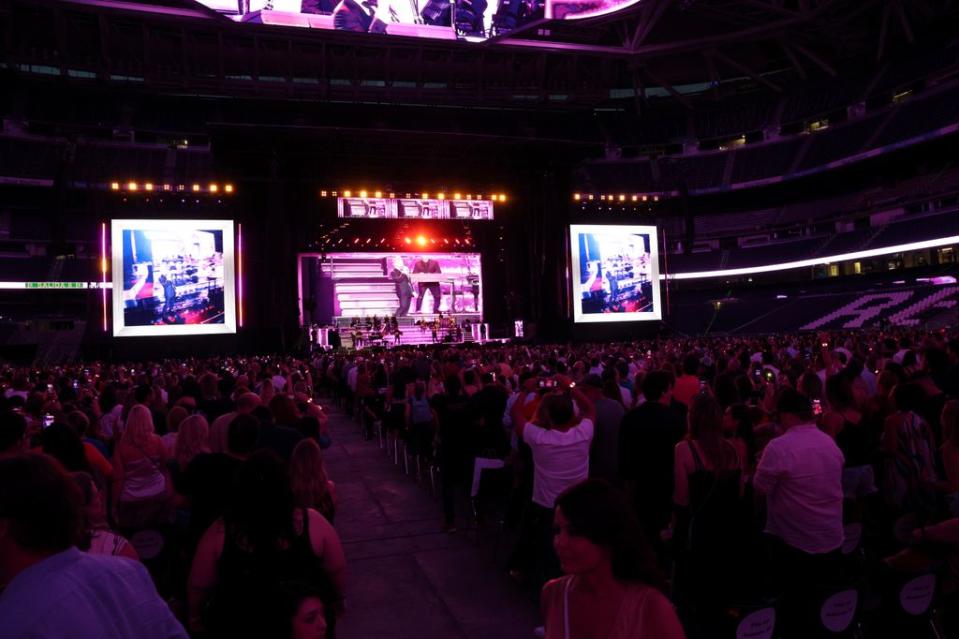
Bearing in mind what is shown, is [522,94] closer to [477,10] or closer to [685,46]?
[477,10]

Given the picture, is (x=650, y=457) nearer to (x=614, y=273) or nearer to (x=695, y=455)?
(x=695, y=455)

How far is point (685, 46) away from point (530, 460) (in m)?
38.0

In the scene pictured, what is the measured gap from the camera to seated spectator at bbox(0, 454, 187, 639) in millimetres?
1549

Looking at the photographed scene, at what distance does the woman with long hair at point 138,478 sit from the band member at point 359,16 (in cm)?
2869

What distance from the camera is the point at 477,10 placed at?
30359 mm

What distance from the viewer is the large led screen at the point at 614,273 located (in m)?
32.8

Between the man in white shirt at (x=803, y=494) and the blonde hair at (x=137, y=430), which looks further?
the blonde hair at (x=137, y=430)

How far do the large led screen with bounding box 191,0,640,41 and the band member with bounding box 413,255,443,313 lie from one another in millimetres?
11268

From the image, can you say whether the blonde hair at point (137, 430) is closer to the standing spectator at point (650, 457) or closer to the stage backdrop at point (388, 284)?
the standing spectator at point (650, 457)

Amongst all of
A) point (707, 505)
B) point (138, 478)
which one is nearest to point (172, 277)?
point (138, 478)

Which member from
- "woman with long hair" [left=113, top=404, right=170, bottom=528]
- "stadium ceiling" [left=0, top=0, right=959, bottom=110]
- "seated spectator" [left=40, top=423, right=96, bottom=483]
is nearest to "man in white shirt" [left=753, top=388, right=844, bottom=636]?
"seated spectator" [left=40, top=423, right=96, bottom=483]

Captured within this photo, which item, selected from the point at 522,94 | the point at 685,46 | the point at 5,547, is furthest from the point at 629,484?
the point at 685,46

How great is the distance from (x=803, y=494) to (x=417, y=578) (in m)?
3.63

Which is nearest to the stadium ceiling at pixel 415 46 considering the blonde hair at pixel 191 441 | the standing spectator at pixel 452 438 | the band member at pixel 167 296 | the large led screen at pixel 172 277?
the large led screen at pixel 172 277
